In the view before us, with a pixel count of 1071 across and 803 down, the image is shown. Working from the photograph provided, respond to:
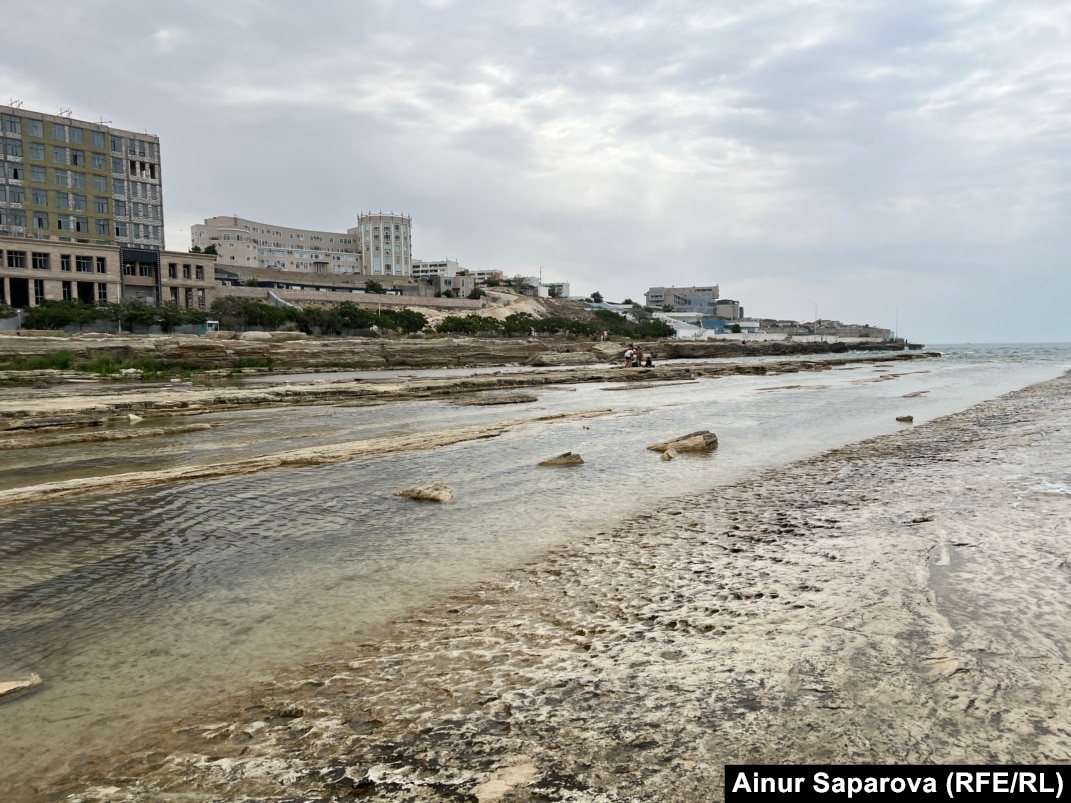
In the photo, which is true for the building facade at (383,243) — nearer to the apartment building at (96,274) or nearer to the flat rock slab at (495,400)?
A: the apartment building at (96,274)

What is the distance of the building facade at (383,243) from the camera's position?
189375 mm

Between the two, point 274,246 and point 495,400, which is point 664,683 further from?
point 274,246

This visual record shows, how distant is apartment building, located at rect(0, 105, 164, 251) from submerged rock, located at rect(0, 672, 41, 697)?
92.4m

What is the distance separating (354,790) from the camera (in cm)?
389

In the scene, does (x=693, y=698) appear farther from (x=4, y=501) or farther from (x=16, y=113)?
(x=16, y=113)

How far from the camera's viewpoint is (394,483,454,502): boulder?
478 inches

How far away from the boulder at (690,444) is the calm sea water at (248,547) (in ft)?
1.30

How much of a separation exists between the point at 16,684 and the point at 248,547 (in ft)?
13.5

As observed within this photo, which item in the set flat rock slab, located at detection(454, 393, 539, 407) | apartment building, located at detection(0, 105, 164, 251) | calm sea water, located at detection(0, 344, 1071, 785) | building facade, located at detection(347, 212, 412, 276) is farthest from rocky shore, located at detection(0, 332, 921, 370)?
building facade, located at detection(347, 212, 412, 276)

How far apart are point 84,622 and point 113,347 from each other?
50623mm

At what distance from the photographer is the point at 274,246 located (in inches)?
6801

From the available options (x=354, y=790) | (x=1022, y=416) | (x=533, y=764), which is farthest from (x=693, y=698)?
(x=1022, y=416)

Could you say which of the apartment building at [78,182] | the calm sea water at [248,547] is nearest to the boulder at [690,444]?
the calm sea water at [248,547]

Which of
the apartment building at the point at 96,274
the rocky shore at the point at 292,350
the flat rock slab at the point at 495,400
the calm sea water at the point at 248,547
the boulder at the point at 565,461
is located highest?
the apartment building at the point at 96,274
